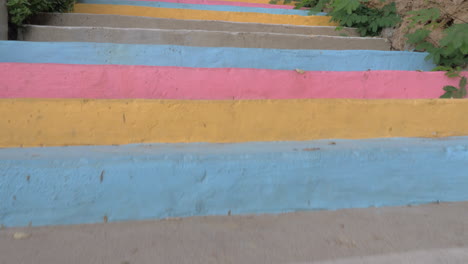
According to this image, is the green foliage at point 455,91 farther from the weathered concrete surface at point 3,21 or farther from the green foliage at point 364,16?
the weathered concrete surface at point 3,21

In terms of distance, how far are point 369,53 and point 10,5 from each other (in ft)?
9.45

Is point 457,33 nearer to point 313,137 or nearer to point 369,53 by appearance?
point 369,53

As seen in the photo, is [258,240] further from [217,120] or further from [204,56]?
[204,56]

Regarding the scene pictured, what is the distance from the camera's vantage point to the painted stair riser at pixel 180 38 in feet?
9.10

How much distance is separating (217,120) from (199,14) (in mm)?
2682

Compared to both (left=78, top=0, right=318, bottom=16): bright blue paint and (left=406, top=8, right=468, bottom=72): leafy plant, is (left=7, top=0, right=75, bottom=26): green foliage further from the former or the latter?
(left=406, top=8, right=468, bottom=72): leafy plant

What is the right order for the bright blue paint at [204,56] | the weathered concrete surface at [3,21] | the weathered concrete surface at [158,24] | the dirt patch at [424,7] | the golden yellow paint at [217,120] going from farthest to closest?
→ the weathered concrete surface at [158,24], the dirt patch at [424,7], the weathered concrete surface at [3,21], the bright blue paint at [204,56], the golden yellow paint at [217,120]

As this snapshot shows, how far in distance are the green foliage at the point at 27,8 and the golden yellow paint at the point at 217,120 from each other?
1531mm

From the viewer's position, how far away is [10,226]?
131cm

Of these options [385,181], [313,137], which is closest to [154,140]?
[313,137]

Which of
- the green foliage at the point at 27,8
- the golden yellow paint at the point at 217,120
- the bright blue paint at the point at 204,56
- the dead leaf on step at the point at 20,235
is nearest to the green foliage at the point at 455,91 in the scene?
the bright blue paint at the point at 204,56

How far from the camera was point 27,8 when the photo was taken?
263cm

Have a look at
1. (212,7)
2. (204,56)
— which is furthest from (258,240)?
(212,7)

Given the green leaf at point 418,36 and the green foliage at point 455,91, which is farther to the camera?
the green leaf at point 418,36
